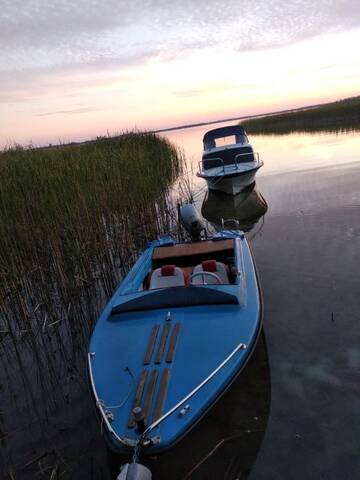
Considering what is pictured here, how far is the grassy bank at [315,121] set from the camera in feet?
120

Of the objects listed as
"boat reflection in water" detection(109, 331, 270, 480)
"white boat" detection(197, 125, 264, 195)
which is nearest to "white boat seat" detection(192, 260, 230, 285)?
"boat reflection in water" detection(109, 331, 270, 480)

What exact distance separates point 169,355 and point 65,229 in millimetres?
5196

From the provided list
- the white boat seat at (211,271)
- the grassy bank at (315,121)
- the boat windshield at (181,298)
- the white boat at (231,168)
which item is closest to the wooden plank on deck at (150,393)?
the boat windshield at (181,298)

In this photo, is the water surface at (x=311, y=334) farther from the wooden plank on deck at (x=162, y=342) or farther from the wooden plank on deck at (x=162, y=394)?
the wooden plank on deck at (x=162, y=342)

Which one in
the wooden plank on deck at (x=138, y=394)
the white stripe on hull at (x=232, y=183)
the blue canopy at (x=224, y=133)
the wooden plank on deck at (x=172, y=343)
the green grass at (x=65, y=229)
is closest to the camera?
the wooden plank on deck at (x=138, y=394)

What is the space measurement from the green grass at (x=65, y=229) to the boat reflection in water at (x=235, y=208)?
240 centimetres

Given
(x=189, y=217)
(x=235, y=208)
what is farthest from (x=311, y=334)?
(x=235, y=208)

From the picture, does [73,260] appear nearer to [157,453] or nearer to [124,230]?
[124,230]

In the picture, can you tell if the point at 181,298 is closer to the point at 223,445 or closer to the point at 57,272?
the point at 223,445

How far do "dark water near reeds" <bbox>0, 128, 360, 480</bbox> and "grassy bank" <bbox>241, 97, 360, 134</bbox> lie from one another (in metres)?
30.3

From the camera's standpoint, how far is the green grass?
6.67m

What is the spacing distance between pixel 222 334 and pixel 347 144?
22.7 metres

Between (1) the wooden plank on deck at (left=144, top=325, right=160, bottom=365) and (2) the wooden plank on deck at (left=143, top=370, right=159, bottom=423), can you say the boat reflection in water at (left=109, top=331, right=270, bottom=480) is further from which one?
(1) the wooden plank on deck at (left=144, top=325, right=160, bottom=365)

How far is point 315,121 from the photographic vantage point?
41.5 meters
